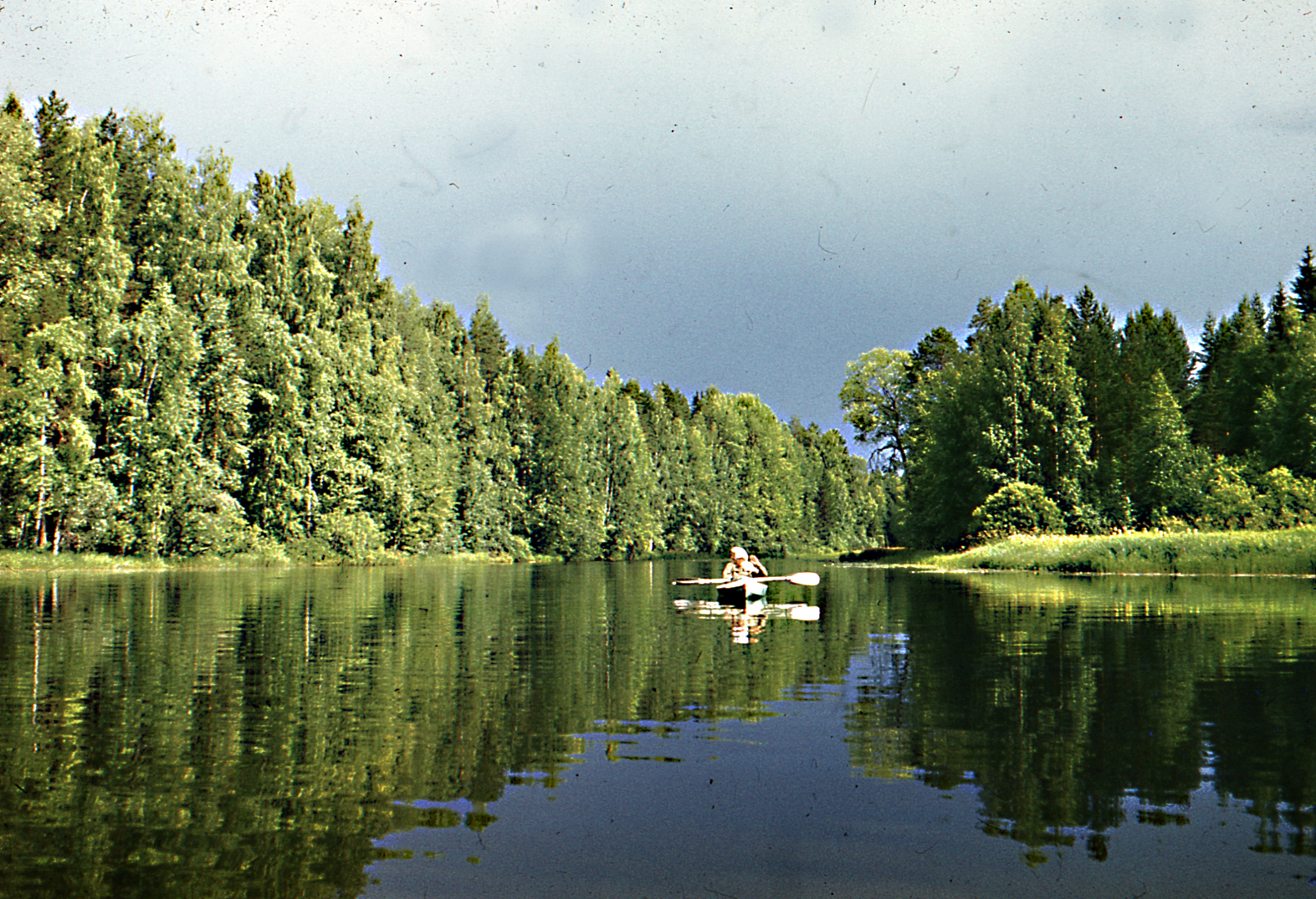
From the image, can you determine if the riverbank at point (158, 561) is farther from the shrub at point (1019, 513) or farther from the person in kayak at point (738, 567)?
the shrub at point (1019, 513)

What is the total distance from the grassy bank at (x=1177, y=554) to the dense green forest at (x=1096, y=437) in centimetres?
1370

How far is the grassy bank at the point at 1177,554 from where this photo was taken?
155 feet

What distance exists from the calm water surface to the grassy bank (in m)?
26.5

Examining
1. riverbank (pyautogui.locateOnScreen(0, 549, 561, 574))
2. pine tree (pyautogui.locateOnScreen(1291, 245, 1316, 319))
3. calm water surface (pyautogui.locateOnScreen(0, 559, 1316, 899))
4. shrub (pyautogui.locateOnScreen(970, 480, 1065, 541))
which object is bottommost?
calm water surface (pyautogui.locateOnScreen(0, 559, 1316, 899))

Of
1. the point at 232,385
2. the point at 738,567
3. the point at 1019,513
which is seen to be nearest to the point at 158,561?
the point at 232,385

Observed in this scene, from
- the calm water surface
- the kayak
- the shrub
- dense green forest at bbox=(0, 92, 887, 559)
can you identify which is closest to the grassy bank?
the shrub

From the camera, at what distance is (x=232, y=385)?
2569 inches

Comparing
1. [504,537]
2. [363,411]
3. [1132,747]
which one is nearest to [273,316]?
[363,411]

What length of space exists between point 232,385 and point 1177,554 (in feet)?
163

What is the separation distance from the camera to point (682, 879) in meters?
7.62

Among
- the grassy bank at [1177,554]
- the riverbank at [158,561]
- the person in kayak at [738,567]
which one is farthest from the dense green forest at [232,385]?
the grassy bank at [1177,554]

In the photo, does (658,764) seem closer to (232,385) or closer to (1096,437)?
(232,385)

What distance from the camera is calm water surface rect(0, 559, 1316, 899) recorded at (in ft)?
25.6

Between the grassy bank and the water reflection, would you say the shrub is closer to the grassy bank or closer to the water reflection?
the grassy bank
